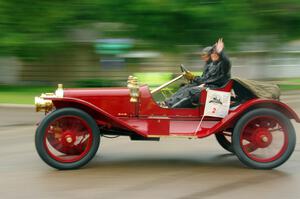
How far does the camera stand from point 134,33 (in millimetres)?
16578

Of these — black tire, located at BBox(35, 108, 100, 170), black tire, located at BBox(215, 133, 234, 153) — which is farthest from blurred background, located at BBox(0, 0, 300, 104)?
black tire, located at BBox(35, 108, 100, 170)

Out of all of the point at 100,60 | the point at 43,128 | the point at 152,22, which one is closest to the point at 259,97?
the point at 43,128

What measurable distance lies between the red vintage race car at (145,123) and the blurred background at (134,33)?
7537 millimetres

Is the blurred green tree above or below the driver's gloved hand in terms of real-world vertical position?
above

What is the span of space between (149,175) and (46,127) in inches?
53.6

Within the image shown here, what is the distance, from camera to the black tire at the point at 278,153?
712 centimetres

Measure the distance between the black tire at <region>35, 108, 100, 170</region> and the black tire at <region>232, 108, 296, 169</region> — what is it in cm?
173

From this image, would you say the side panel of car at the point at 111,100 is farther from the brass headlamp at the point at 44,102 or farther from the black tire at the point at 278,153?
the black tire at the point at 278,153

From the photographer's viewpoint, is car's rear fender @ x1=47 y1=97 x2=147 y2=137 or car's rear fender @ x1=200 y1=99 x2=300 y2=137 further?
car's rear fender @ x1=200 y1=99 x2=300 y2=137

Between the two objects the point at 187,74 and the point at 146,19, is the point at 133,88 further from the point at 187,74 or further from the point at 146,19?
the point at 146,19

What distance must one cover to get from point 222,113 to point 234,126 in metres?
0.23

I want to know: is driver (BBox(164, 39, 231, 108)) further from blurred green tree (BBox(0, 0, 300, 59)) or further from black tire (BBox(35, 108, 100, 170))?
blurred green tree (BBox(0, 0, 300, 59))

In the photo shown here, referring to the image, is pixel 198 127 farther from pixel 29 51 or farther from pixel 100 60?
pixel 100 60

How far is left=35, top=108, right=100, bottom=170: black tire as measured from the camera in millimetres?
6887
